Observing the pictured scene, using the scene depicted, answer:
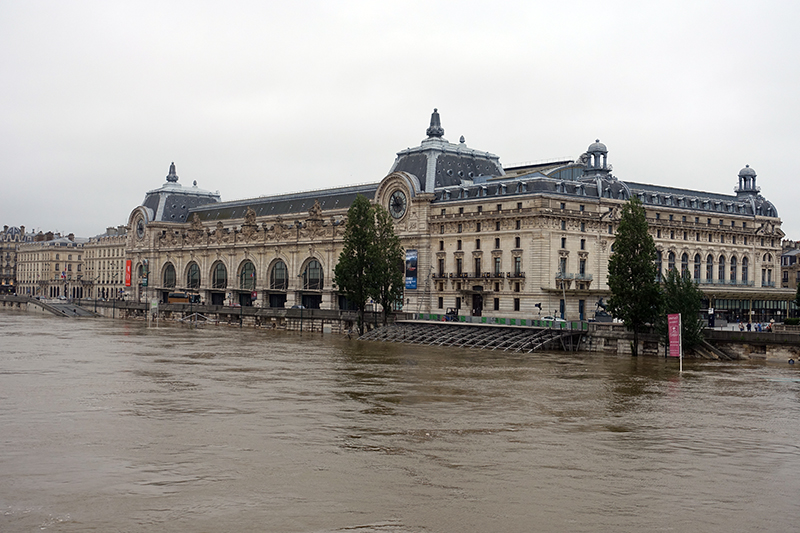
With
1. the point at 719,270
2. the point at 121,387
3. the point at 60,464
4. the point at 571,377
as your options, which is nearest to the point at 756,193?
the point at 719,270

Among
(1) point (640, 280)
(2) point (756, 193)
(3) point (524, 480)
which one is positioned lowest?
(3) point (524, 480)

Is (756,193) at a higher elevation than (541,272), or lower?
higher

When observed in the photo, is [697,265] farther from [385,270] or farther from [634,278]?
[385,270]

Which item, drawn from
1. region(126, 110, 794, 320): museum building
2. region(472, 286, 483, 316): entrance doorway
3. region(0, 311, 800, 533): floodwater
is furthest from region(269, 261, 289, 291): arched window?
region(0, 311, 800, 533): floodwater

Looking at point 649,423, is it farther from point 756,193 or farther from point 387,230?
point 756,193

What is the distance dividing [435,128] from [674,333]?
64.5 m

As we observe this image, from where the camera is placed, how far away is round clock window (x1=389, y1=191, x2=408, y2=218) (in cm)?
11981

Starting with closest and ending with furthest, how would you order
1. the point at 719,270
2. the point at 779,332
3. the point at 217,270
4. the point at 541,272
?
the point at 779,332 < the point at 541,272 < the point at 719,270 < the point at 217,270

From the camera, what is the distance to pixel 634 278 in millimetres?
78625

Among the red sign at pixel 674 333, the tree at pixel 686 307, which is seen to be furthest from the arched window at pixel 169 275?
the red sign at pixel 674 333

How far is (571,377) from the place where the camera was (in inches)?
2435

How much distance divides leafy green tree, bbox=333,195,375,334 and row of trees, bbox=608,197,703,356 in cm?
2924

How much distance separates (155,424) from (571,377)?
31.0 meters

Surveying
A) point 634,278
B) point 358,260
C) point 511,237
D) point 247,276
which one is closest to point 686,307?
point 634,278
